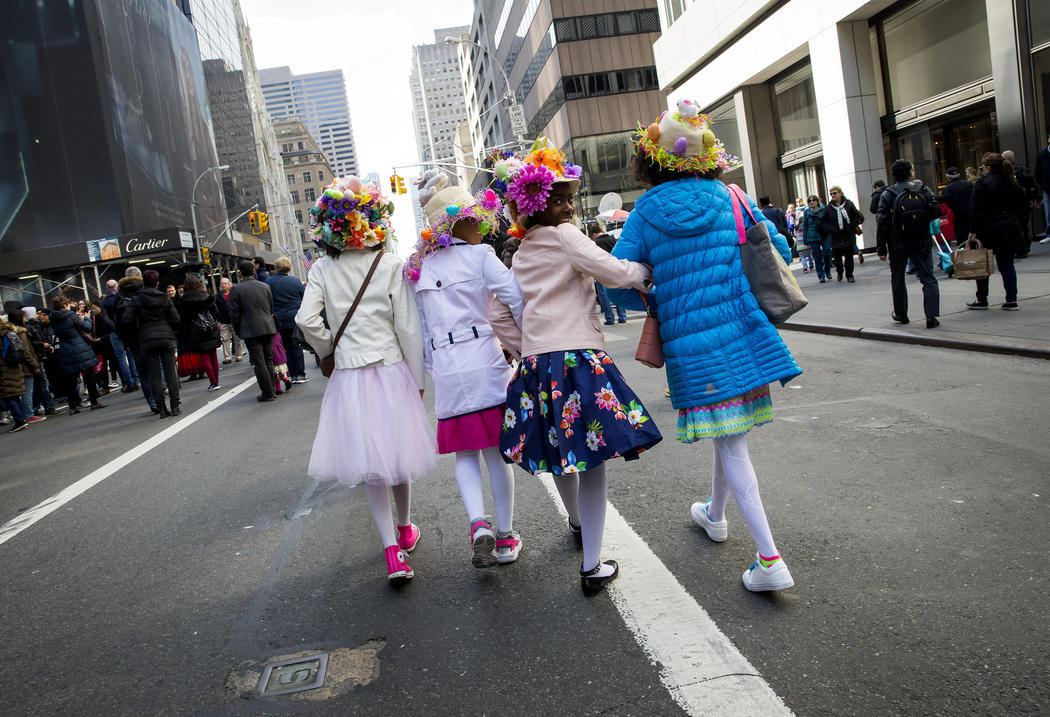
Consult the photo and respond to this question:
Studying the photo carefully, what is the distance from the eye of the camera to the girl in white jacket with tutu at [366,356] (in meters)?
3.86

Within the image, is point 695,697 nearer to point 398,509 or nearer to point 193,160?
point 398,509

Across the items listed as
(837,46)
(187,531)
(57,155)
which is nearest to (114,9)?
(57,155)

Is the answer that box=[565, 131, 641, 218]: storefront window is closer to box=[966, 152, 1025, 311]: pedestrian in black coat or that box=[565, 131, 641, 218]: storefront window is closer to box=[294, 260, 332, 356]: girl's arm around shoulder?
box=[966, 152, 1025, 311]: pedestrian in black coat

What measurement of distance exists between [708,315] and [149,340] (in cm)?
922

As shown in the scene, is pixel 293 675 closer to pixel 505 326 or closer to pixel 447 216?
pixel 505 326

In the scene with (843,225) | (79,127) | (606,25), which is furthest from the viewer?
(606,25)

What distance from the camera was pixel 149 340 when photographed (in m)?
10.5

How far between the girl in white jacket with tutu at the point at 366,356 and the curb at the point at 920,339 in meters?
3.21

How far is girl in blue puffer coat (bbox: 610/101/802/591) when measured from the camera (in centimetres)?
324

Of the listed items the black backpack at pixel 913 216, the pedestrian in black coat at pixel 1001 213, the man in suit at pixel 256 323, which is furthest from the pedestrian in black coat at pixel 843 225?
the man in suit at pixel 256 323

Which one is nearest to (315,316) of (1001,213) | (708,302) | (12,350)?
(708,302)

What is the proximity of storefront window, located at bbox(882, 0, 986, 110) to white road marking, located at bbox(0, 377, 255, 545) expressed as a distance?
16274 mm

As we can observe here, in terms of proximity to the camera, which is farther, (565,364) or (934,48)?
(934,48)

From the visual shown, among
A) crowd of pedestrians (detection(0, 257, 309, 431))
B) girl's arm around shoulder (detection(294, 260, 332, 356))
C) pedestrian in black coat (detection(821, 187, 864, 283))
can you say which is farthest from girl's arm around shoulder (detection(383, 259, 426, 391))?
pedestrian in black coat (detection(821, 187, 864, 283))
